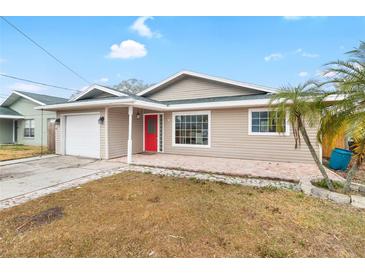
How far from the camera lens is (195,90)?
11.0m

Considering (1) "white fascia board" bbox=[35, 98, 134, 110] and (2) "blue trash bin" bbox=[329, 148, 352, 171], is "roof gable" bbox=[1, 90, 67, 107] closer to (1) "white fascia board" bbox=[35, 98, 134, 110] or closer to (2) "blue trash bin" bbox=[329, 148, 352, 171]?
(1) "white fascia board" bbox=[35, 98, 134, 110]

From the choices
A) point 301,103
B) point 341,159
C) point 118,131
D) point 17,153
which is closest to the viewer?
point 301,103

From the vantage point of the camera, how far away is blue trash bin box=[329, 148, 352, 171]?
6855mm

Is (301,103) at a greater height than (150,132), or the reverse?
(301,103)

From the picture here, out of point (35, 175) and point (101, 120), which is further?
point (101, 120)

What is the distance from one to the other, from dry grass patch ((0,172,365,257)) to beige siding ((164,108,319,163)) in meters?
4.19

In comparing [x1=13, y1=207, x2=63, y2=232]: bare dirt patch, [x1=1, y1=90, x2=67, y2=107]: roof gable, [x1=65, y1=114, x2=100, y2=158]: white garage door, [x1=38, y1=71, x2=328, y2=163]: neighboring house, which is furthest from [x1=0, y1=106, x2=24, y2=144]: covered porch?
[x1=13, y1=207, x2=63, y2=232]: bare dirt patch

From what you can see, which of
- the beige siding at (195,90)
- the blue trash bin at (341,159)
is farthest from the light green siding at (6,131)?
the blue trash bin at (341,159)

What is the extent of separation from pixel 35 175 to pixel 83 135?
3816 millimetres

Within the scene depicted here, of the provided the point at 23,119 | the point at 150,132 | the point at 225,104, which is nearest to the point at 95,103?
the point at 150,132

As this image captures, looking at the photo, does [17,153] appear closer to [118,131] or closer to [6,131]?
[118,131]
